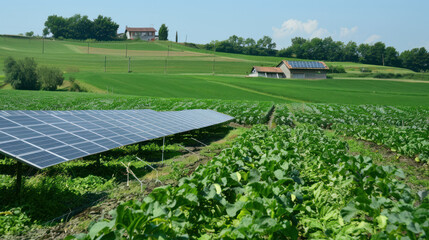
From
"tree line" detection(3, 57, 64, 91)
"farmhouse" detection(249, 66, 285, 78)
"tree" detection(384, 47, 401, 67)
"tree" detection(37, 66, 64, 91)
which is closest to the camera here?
"tree" detection(37, 66, 64, 91)

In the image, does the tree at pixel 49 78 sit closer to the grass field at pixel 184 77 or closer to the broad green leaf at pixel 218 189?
the grass field at pixel 184 77

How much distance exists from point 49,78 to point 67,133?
58.5m

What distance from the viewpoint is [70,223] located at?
258 inches

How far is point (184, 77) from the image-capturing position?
240ft

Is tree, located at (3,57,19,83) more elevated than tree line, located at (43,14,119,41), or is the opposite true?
tree line, located at (43,14,119,41)

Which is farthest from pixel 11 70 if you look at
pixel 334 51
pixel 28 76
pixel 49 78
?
pixel 334 51

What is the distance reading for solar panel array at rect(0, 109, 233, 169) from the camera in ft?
25.0

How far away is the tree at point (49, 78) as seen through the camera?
60906 mm

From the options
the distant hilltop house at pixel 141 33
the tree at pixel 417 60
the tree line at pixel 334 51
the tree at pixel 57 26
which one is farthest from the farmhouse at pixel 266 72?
the distant hilltop house at pixel 141 33

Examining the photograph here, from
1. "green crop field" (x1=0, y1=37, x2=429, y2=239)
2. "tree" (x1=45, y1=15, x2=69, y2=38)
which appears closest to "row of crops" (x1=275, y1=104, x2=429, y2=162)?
"green crop field" (x1=0, y1=37, x2=429, y2=239)

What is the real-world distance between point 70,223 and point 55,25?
159 m

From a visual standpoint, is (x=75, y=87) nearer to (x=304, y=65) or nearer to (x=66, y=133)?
(x=66, y=133)

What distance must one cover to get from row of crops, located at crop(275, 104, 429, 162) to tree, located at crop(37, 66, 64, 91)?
1926 inches

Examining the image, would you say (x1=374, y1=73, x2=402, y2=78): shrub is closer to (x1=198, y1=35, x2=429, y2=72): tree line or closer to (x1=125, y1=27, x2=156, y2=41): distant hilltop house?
(x1=198, y1=35, x2=429, y2=72): tree line
